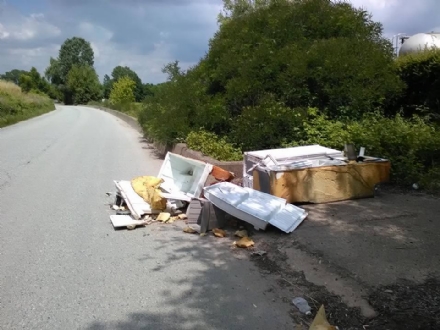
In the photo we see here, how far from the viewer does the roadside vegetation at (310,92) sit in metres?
8.78

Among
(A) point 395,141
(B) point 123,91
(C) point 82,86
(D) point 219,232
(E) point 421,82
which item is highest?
(C) point 82,86

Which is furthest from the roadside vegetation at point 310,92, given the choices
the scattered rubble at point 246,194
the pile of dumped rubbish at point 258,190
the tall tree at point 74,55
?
the tall tree at point 74,55

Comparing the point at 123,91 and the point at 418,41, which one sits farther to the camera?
the point at 123,91

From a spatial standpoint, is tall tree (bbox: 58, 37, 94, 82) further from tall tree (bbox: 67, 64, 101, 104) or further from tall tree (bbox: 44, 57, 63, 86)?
tall tree (bbox: 67, 64, 101, 104)

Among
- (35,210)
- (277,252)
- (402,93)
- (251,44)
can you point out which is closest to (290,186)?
(277,252)

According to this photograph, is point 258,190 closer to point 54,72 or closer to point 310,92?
point 310,92

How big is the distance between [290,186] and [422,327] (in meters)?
3.34

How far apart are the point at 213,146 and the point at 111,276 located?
566cm

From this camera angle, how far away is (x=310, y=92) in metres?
10.7

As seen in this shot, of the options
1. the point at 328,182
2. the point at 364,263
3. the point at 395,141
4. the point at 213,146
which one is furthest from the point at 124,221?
the point at 395,141

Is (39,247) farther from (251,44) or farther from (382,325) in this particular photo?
(251,44)

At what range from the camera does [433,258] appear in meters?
4.65

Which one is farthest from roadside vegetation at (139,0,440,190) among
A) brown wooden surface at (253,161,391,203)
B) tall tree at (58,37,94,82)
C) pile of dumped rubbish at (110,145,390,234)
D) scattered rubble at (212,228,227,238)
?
tall tree at (58,37,94,82)

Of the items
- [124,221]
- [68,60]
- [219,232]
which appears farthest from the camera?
[68,60]
